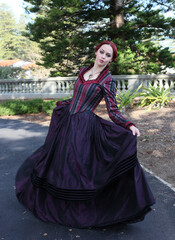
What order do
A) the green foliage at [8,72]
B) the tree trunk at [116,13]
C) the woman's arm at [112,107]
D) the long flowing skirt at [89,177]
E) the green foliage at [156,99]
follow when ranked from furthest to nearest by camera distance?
the green foliage at [8,72] → the tree trunk at [116,13] → the green foliage at [156,99] → the woman's arm at [112,107] → the long flowing skirt at [89,177]

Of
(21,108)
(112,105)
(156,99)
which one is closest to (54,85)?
(21,108)

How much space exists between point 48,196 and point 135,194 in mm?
1002

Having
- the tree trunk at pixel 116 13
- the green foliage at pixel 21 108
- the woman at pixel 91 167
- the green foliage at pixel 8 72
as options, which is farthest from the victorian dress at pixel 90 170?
the green foliage at pixel 8 72

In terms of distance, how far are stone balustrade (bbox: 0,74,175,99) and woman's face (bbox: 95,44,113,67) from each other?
1014cm

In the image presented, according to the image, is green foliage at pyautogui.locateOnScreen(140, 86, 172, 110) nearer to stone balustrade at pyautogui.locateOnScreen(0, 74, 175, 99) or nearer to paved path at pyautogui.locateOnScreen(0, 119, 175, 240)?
stone balustrade at pyautogui.locateOnScreen(0, 74, 175, 99)

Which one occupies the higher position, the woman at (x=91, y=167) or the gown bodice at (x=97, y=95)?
the gown bodice at (x=97, y=95)

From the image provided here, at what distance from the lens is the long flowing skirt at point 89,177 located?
2.61m

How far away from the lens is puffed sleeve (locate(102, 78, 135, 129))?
2.78 meters

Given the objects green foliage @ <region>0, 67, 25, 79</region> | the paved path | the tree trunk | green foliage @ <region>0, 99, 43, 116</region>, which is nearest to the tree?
the tree trunk

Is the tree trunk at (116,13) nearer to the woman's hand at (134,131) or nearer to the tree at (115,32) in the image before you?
the tree at (115,32)

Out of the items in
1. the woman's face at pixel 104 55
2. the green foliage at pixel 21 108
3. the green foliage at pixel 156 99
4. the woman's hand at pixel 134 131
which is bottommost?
the green foliage at pixel 21 108

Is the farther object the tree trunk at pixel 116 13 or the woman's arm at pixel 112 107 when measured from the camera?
the tree trunk at pixel 116 13

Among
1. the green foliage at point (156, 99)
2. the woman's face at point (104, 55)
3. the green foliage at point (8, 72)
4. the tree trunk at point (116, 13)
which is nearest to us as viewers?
the woman's face at point (104, 55)

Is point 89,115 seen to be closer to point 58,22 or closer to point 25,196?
point 25,196
